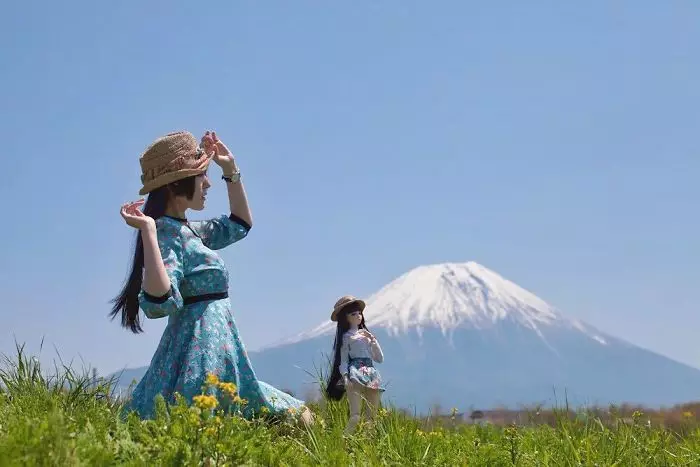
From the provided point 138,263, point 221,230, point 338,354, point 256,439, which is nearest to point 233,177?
point 221,230

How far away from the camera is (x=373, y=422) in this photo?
6152 mm

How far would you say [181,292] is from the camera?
5973 mm

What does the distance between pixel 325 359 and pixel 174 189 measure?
7.67 feet

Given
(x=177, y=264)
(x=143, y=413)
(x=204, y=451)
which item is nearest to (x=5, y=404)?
(x=143, y=413)

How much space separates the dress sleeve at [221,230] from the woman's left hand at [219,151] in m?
0.40

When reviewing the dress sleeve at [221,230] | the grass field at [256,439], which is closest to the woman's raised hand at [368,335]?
the grass field at [256,439]

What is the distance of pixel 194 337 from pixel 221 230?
119cm

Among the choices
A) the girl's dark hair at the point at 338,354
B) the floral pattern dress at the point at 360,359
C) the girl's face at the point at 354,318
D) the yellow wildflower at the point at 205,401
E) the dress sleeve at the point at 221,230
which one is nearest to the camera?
the yellow wildflower at the point at 205,401

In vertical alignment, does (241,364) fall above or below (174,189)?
below

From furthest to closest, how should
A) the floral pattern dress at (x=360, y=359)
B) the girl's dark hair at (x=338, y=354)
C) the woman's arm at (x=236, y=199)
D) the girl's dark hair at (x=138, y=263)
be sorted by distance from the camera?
the floral pattern dress at (x=360, y=359)
the girl's dark hair at (x=338, y=354)
the woman's arm at (x=236, y=199)
the girl's dark hair at (x=138, y=263)

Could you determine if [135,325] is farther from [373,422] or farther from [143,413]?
[373,422]

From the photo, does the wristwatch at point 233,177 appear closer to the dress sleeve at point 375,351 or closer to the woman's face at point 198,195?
the woman's face at point 198,195

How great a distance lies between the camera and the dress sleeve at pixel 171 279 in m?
5.57

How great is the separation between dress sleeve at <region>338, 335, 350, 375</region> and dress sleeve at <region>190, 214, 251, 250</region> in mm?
2769
